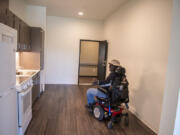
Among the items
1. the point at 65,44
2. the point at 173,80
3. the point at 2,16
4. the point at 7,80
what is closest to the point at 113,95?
the point at 173,80

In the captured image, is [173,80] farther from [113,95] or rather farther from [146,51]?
[146,51]

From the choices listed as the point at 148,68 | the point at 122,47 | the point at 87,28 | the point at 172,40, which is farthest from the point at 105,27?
the point at 172,40

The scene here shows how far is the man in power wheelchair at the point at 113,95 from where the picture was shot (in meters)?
2.57

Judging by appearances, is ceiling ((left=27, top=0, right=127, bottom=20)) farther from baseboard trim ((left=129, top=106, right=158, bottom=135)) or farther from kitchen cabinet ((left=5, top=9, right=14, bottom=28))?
baseboard trim ((left=129, top=106, right=158, bottom=135))

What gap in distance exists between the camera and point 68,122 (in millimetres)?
2850

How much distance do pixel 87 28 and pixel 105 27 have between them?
2.66ft

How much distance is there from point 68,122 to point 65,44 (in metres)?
3.80

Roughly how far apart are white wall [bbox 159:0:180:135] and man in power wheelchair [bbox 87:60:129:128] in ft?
4.22

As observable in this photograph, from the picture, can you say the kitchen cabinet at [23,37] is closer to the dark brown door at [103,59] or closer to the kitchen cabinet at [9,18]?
the kitchen cabinet at [9,18]

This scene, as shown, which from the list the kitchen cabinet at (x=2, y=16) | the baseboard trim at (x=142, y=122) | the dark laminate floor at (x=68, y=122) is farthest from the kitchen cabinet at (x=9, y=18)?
the baseboard trim at (x=142, y=122)

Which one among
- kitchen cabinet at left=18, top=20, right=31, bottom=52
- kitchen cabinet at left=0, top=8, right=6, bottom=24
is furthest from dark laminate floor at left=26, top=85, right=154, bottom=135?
kitchen cabinet at left=0, top=8, right=6, bottom=24

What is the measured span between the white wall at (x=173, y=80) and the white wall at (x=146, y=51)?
3.93ft

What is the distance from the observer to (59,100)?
13.3 ft

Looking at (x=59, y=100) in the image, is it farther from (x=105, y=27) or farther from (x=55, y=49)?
(x=105, y=27)
